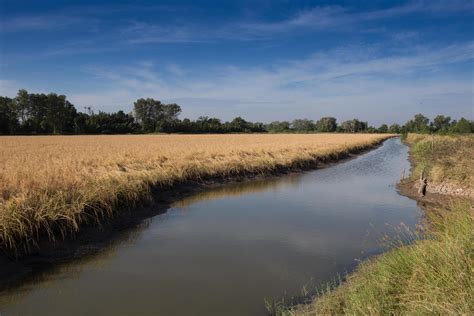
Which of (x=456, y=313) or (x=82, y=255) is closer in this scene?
(x=456, y=313)

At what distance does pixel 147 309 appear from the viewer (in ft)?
18.0

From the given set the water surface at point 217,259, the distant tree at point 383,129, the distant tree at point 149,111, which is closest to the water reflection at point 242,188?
the water surface at point 217,259

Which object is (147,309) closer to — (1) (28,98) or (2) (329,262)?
(2) (329,262)

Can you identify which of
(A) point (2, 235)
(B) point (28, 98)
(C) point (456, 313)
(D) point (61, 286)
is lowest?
(D) point (61, 286)

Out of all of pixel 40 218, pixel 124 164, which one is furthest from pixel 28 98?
pixel 40 218

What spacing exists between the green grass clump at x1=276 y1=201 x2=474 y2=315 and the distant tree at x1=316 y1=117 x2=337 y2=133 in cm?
15384

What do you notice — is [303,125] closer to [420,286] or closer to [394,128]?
[394,128]

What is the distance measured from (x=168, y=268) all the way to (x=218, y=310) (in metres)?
2.06

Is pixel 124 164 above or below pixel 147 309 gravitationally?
above

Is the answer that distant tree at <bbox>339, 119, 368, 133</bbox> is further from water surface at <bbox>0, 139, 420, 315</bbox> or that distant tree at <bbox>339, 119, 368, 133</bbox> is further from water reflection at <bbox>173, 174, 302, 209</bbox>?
water surface at <bbox>0, 139, 420, 315</bbox>

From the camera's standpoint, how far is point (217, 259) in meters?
7.58

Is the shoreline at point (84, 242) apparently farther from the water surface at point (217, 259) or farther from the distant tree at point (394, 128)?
the distant tree at point (394, 128)

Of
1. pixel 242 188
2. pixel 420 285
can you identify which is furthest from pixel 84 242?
pixel 242 188

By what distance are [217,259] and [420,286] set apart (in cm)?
445
